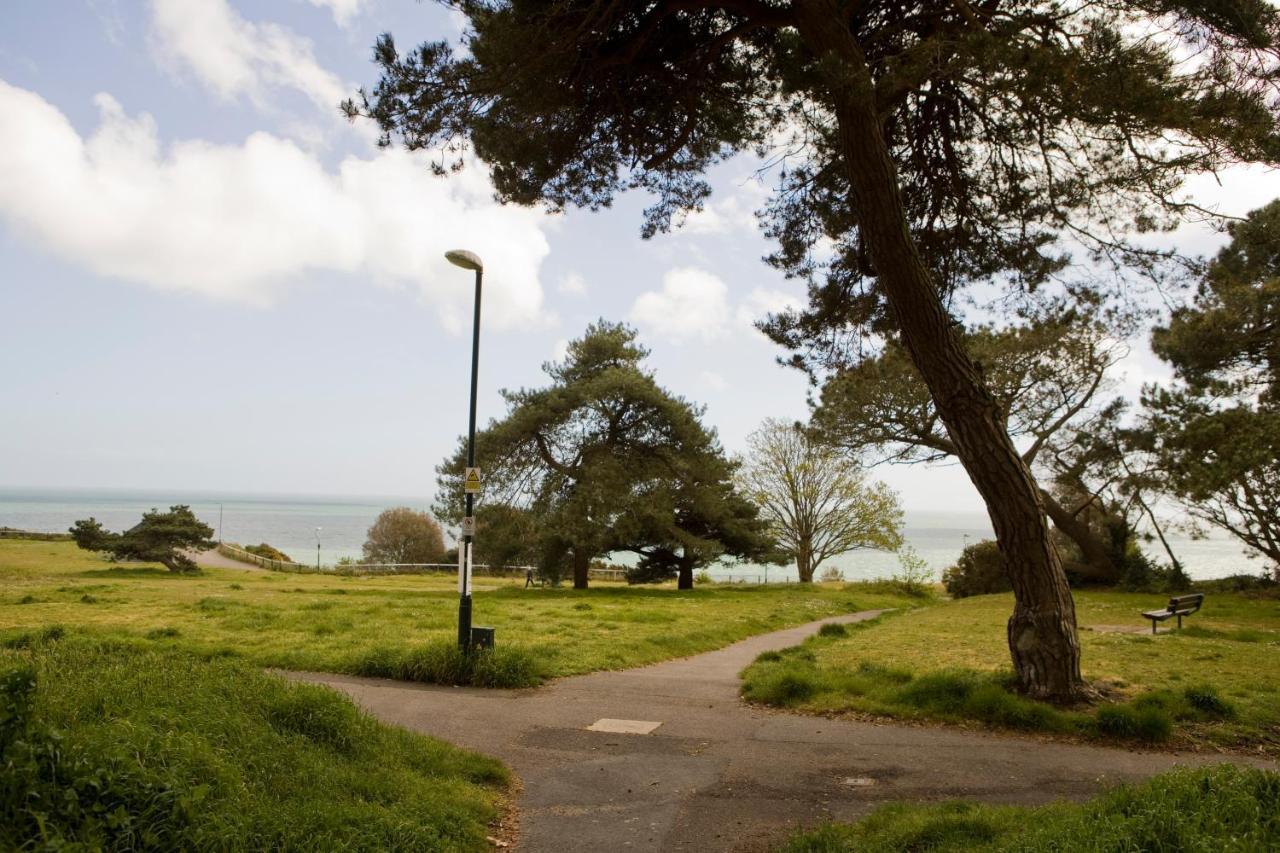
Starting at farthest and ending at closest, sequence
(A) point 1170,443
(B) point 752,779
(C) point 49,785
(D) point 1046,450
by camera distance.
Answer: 1. (D) point 1046,450
2. (A) point 1170,443
3. (B) point 752,779
4. (C) point 49,785

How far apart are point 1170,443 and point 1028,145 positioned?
1669cm

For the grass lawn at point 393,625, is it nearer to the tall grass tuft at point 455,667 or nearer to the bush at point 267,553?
the tall grass tuft at point 455,667

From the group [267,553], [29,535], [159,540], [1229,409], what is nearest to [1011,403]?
[1229,409]

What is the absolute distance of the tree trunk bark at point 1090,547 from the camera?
103 feet

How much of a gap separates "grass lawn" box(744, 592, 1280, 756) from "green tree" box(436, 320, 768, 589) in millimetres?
14217

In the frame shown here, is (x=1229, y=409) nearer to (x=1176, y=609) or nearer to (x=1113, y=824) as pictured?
(x=1176, y=609)

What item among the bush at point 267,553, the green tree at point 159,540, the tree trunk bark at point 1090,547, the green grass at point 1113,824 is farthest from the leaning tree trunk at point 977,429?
the bush at point 267,553

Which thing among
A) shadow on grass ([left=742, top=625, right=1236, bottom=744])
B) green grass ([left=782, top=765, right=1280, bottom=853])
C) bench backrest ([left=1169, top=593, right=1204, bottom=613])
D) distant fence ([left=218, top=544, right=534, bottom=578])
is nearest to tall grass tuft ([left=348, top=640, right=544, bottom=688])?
shadow on grass ([left=742, top=625, right=1236, bottom=744])

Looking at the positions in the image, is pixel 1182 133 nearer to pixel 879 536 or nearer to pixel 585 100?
pixel 585 100

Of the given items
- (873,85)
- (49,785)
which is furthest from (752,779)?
(873,85)

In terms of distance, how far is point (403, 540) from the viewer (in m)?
62.0

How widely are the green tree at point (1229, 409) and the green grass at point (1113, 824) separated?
→ 54.1 ft

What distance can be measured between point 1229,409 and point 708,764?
72.3ft

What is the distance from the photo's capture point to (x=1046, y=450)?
30.8m
